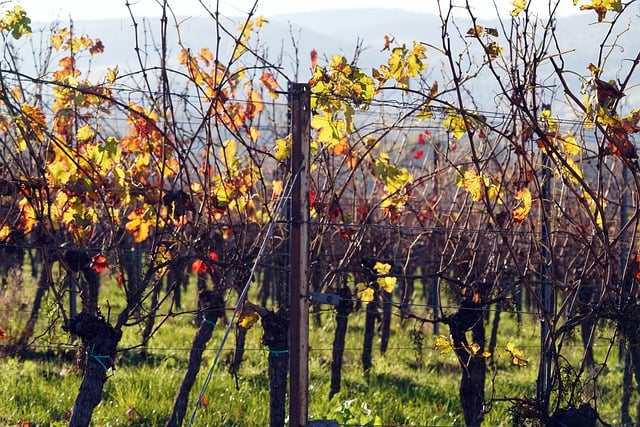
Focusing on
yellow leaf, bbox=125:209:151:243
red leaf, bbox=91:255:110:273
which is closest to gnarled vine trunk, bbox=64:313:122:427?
red leaf, bbox=91:255:110:273

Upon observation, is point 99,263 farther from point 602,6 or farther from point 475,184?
point 602,6

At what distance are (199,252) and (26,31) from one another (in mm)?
1439

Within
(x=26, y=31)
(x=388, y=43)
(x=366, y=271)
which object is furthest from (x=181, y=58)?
(x=366, y=271)

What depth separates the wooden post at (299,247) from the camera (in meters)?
3.89

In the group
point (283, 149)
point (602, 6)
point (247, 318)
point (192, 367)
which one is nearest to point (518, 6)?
point (602, 6)

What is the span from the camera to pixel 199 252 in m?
4.75

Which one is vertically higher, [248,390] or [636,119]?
[636,119]

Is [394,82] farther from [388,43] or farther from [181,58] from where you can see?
[181,58]

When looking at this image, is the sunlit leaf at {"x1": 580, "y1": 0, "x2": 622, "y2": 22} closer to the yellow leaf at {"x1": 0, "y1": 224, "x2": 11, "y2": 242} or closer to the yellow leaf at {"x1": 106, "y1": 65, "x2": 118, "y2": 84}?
the yellow leaf at {"x1": 106, "y1": 65, "x2": 118, "y2": 84}

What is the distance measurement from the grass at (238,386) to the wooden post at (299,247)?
3.10 feet

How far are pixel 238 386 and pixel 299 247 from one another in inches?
110

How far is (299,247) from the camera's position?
Answer: 3896 mm

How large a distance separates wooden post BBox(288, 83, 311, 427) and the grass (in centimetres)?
95

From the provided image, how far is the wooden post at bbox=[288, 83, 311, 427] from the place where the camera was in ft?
12.8
